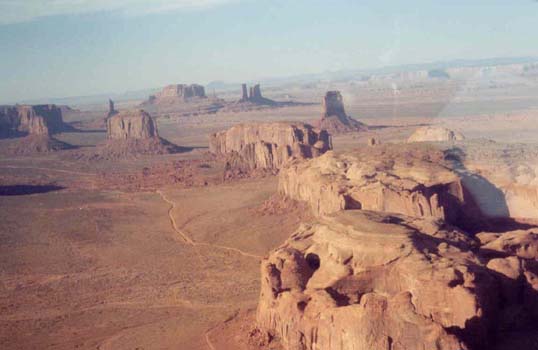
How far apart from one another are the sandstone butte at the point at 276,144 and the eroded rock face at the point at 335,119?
3249 centimetres

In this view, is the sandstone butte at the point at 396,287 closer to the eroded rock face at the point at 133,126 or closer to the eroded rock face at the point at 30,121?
the eroded rock face at the point at 133,126

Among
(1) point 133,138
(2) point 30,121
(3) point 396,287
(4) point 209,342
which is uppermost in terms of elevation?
(3) point 396,287

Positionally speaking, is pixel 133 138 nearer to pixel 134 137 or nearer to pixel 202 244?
pixel 134 137

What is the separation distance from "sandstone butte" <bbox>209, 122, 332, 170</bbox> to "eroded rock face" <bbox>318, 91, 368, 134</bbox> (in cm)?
3249

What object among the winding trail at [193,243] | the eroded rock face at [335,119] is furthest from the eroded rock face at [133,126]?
the winding trail at [193,243]

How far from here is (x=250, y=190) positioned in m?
59.3

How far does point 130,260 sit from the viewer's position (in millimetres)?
40312

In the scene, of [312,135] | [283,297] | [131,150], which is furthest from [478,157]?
[131,150]

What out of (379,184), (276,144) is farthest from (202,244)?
(276,144)

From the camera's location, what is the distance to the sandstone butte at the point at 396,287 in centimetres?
1955

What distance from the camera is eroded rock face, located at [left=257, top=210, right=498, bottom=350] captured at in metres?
19.4

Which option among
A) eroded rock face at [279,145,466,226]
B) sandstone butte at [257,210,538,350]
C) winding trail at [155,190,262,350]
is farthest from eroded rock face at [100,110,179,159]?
sandstone butte at [257,210,538,350]

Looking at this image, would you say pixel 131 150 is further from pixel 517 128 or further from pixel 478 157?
pixel 478 157

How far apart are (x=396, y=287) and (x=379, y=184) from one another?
14529 mm
